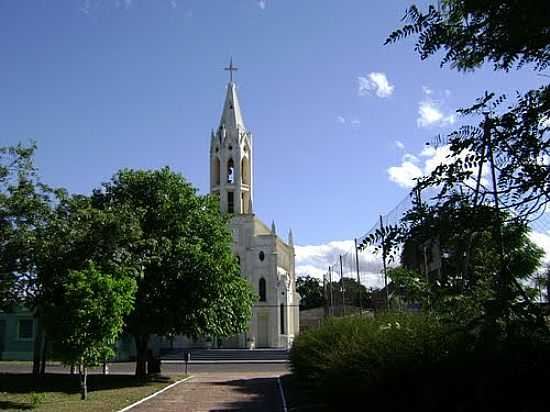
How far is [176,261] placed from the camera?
968 inches

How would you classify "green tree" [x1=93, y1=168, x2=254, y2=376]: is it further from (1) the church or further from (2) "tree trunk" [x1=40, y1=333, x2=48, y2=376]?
(1) the church

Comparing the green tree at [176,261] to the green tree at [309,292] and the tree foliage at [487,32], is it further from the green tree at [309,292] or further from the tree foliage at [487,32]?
the green tree at [309,292]

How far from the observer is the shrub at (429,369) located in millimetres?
5184

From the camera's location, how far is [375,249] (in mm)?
4066

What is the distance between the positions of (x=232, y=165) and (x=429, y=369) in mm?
58353

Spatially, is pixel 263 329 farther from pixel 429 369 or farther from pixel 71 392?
pixel 429 369

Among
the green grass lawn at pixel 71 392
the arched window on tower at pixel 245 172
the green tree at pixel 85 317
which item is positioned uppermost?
the arched window on tower at pixel 245 172

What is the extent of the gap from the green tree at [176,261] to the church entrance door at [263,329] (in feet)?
101

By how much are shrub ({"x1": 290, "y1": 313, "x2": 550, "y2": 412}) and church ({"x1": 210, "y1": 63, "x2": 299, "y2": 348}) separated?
4537 centimetres

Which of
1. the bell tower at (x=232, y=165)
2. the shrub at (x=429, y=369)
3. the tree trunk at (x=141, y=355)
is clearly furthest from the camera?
the bell tower at (x=232, y=165)

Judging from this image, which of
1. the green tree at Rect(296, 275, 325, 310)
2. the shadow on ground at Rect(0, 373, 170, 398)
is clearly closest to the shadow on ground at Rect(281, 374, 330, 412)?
the shadow on ground at Rect(0, 373, 170, 398)

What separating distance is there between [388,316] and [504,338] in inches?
262

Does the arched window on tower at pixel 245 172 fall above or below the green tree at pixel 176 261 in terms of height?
above

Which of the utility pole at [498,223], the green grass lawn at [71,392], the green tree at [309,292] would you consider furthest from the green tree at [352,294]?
the green tree at [309,292]
